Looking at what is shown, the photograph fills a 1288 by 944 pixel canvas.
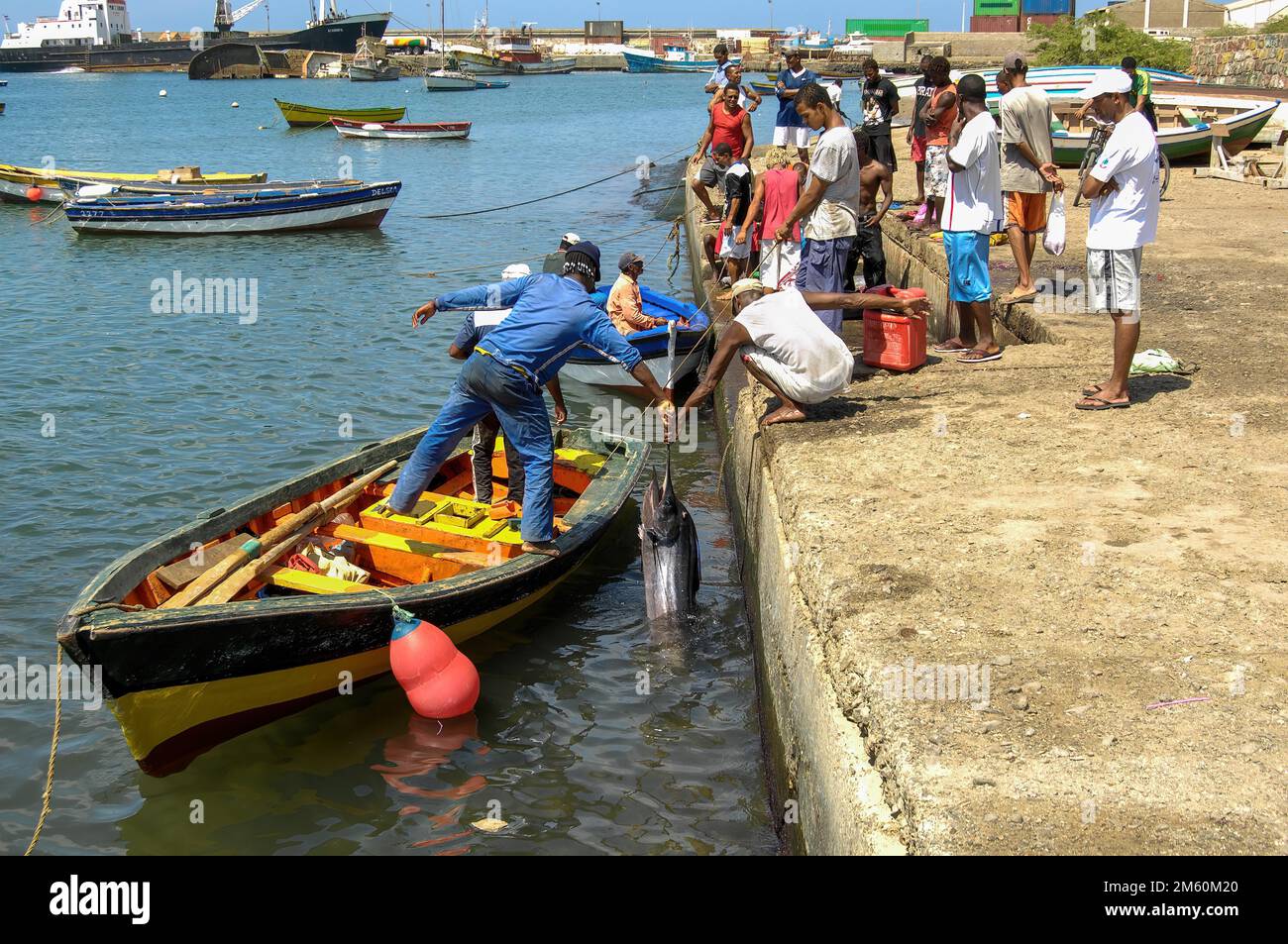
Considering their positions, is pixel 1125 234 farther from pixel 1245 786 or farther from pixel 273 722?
pixel 273 722

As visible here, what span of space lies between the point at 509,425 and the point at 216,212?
2012cm

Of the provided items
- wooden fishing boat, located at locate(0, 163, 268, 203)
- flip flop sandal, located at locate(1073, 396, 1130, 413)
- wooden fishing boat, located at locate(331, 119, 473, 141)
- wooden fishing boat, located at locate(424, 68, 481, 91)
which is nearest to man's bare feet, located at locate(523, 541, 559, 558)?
flip flop sandal, located at locate(1073, 396, 1130, 413)

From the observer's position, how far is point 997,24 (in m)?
90.1

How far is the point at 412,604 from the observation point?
6859 millimetres

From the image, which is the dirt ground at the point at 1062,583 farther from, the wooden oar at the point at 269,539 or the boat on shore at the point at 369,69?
the boat on shore at the point at 369,69

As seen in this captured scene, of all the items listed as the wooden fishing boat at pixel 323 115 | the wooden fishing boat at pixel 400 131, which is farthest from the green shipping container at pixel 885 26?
the wooden fishing boat at pixel 400 131

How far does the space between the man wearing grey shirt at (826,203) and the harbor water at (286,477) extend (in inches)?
89.8

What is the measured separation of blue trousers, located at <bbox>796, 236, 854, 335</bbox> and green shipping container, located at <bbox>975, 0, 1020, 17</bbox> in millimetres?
91115

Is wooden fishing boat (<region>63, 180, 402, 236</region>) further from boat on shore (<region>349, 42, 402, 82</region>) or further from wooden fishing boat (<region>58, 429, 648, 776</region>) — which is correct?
boat on shore (<region>349, 42, 402, 82</region>)

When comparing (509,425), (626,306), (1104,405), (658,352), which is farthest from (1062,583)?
(626,306)

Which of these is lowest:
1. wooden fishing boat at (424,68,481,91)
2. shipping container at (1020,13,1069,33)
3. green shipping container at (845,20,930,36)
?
wooden fishing boat at (424,68,481,91)

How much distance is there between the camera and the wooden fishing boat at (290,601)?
5.96 m

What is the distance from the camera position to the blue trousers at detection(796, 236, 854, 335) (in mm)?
8742

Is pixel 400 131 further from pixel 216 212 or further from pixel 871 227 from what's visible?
pixel 871 227
